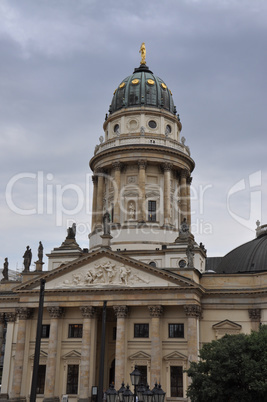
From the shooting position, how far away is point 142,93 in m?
64.2

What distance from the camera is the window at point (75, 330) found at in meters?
48.2

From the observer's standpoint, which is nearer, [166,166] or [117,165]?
[166,166]

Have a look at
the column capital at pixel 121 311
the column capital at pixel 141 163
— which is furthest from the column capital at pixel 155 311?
the column capital at pixel 141 163

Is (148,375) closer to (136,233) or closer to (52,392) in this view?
(52,392)

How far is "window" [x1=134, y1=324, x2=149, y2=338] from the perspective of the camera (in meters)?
46.6

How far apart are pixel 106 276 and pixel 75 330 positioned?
→ 267 inches

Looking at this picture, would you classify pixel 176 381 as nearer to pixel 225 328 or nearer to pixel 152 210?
pixel 225 328

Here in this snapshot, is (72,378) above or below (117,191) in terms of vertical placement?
below

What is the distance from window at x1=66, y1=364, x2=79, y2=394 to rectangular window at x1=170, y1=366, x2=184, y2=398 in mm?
9548

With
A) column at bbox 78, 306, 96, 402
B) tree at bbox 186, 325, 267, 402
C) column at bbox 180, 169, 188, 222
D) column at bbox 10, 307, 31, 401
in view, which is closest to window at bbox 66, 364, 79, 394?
column at bbox 78, 306, 96, 402

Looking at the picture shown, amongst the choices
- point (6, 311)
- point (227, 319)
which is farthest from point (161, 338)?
point (6, 311)

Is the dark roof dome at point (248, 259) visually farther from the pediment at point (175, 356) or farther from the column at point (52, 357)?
the column at point (52, 357)

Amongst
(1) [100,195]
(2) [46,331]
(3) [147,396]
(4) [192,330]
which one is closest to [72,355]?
(2) [46,331]

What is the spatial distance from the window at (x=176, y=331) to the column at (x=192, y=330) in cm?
167
